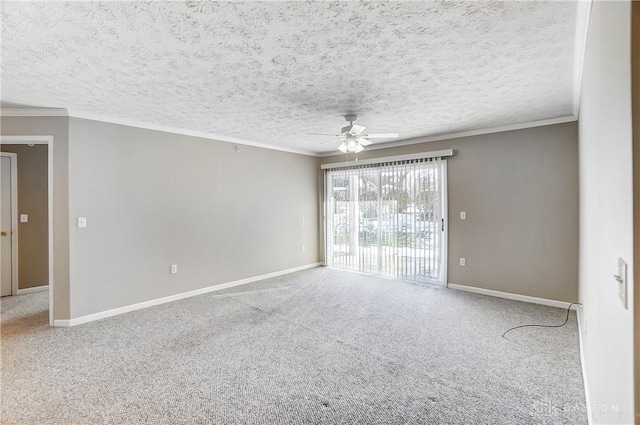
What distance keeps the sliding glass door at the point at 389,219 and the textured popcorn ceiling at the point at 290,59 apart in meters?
1.59

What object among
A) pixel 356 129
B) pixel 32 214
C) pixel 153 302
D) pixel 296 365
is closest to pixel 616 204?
pixel 296 365

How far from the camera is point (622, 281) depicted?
93 cm

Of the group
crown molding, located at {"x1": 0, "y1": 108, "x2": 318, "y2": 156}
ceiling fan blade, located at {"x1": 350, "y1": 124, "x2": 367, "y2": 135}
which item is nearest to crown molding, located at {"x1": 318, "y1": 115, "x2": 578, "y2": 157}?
ceiling fan blade, located at {"x1": 350, "y1": 124, "x2": 367, "y2": 135}

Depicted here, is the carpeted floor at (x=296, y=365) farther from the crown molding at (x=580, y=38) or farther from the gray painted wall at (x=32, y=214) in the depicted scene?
the crown molding at (x=580, y=38)

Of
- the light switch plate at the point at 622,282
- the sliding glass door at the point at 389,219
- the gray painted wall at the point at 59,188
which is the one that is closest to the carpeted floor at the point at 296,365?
the gray painted wall at the point at 59,188

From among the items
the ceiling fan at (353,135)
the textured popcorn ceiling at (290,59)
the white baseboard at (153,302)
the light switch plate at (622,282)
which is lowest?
the white baseboard at (153,302)

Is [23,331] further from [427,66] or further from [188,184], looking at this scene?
[427,66]

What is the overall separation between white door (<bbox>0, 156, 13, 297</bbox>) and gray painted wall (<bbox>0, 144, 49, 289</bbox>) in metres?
0.11

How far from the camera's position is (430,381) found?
2.30 m

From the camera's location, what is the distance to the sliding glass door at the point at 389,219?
16.3 ft

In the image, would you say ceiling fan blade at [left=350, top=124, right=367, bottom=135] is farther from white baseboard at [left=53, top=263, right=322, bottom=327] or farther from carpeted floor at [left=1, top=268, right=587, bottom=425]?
white baseboard at [left=53, top=263, right=322, bottom=327]

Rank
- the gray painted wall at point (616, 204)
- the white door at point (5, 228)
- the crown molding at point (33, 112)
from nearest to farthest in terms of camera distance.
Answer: the gray painted wall at point (616, 204) < the crown molding at point (33, 112) < the white door at point (5, 228)

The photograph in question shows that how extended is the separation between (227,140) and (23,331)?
3.42 metres

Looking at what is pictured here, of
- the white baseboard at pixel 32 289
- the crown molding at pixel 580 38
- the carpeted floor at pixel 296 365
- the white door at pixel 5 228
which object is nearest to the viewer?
the crown molding at pixel 580 38
